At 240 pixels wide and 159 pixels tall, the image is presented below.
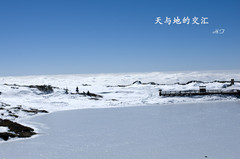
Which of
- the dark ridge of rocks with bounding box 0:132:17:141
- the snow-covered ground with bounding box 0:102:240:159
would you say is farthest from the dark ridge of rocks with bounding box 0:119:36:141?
the snow-covered ground with bounding box 0:102:240:159

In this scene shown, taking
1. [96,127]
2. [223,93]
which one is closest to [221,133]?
[96,127]

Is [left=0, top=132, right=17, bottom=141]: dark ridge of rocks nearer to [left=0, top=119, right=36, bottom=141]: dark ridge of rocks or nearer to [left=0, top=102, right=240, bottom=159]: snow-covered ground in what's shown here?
[left=0, top=119, right=36, bottom=141]: dark ridge of rocks

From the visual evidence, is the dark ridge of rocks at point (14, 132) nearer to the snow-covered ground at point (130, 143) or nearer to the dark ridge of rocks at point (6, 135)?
the dark ridge of rocks at point (6, 135)

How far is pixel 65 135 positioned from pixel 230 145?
1162cm

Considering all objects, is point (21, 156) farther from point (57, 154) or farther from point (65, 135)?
point (65, 135)

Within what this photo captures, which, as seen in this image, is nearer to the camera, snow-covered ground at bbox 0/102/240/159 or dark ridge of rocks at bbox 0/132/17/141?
snow-covered ground at bbox 0/102/240/159

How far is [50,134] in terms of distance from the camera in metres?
20.4

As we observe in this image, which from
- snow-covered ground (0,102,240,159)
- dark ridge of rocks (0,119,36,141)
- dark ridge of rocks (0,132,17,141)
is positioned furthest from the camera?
dark ridge of rocks (0,119,36,141)

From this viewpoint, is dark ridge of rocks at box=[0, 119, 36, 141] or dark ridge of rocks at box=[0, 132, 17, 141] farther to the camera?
dark ridge of rocks at box=[0, 119, 36, 141]

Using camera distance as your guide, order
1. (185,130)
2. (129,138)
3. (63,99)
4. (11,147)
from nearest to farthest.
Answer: (11,147) → (129,138) → (185,130) → (63,99)

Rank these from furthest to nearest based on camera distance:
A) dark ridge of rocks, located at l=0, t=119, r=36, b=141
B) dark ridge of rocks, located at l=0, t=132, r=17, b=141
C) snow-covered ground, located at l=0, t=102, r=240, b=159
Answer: dark ridge of rocks, located at l=0, t=119, r=36, b=141
dark ridge of rocks, located at l=0, t=132, r=17, b=141
snow-covered ground, located at l=0, t=102, r=240, b=159

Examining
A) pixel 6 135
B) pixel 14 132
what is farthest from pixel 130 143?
pixel 14 132

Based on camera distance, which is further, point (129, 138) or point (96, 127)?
point (96, 127)

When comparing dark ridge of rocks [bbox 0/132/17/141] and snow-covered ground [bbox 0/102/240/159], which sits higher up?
dark ridge of rocks [bbox 0/132/17/141]
